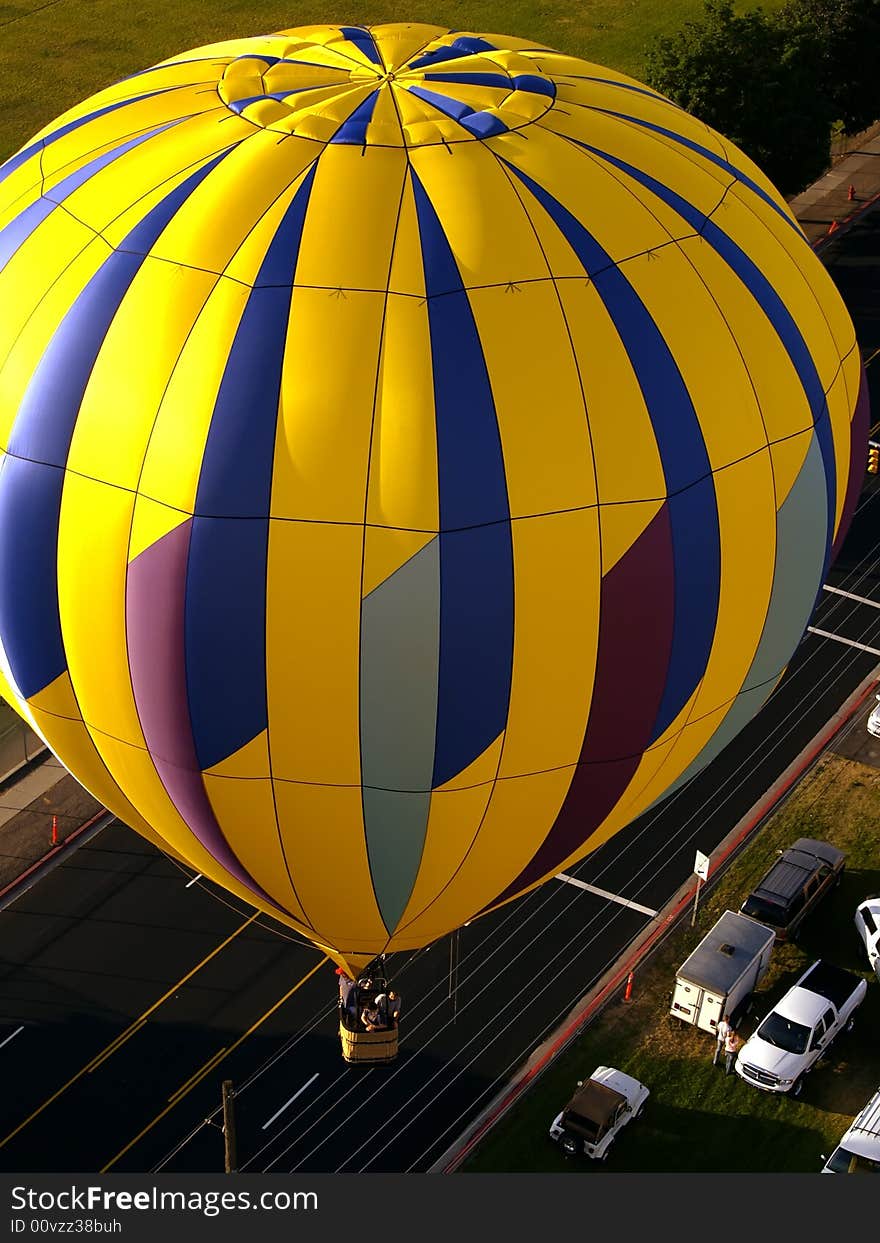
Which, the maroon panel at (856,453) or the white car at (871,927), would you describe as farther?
the white car at (871,927)

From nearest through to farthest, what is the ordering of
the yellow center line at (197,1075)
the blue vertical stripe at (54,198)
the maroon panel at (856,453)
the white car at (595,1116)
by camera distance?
the blue vertical stripe at (54,198)
the maroon panel at (856,453)
the white car at (595,1116)
the yellow center line at (197,1075)

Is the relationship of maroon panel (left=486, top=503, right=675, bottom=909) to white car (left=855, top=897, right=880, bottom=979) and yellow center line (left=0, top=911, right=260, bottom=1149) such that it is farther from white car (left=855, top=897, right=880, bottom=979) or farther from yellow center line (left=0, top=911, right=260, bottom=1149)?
yellow center line (left=0, top=911, right=260, bottom=1149)

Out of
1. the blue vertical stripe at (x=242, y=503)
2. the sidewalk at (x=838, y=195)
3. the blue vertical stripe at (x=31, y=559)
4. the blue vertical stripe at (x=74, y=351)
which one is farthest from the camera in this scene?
the sidewalk at (x=838, y=195)

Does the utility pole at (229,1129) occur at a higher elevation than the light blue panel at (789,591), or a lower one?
lower

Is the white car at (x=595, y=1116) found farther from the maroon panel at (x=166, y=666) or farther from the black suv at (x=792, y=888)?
the maroon panel at (x=166, y=666)

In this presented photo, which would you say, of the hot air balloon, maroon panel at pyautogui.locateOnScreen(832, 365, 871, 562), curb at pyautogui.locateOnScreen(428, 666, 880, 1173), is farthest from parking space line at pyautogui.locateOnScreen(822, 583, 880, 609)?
the hot air balloon

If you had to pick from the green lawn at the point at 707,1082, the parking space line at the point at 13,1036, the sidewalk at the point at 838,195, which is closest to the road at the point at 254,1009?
the parking space line at the point at 13,1036

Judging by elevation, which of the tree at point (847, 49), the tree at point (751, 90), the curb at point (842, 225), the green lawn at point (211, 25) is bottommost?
the curb at point (842, 225)
